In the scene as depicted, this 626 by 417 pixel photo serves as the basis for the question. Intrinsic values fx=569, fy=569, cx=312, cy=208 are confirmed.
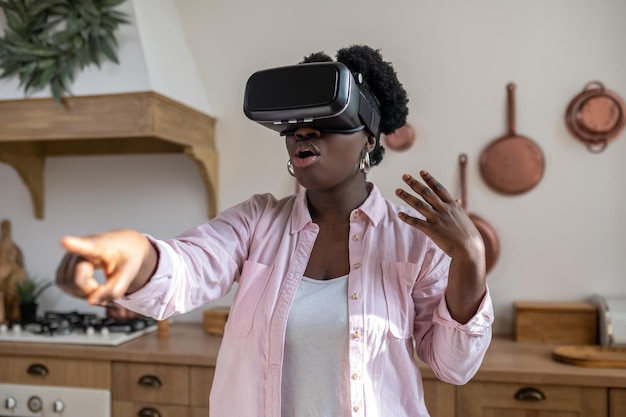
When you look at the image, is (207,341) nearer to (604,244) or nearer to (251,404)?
(251,404)

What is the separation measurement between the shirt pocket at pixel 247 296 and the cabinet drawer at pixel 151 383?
0.83 meters

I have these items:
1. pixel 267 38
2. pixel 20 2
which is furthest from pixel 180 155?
pixel 20 2

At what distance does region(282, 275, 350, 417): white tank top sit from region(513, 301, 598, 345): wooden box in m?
1.15

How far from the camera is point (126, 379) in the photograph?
5.82 ft

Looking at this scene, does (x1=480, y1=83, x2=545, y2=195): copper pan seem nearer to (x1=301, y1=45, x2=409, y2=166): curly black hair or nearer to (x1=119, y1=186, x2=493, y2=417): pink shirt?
(x1=301, y1=45, x2=409, y2=166): curly black hair

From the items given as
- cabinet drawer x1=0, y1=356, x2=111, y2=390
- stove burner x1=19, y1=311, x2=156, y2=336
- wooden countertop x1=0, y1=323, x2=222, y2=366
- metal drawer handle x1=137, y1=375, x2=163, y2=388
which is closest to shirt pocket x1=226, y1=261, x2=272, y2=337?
wooden countertop x1=0, y1=323, x2=222, y2=366

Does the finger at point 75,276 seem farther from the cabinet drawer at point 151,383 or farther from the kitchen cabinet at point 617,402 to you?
the kitchen cabinet at point 617,402

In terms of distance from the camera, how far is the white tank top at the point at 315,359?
0.93 m

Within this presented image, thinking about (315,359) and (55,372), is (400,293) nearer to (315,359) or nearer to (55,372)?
(315,359)

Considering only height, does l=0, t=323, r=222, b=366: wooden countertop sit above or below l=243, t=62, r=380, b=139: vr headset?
below

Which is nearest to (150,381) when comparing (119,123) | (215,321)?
(215,321)

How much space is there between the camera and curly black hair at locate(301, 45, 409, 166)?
1070 millimetres

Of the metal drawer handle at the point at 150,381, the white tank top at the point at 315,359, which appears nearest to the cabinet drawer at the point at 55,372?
the metal drawer handle at the point at 150,381

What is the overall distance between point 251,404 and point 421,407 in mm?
294
